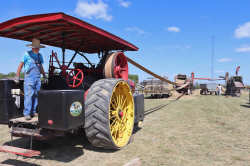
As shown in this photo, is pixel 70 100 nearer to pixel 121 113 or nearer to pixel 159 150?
pixel 121 113

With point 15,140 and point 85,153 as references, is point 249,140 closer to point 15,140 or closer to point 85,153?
point 85,153

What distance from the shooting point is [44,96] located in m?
2.83

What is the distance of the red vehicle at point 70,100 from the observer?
280 centimetres

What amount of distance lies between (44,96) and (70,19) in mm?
1205

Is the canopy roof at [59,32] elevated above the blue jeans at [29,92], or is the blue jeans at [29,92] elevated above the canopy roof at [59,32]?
the canopy roof at [59,32]

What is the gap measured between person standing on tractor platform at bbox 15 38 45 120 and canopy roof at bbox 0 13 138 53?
40 centimetres

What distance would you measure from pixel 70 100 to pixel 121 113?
1.46 meters

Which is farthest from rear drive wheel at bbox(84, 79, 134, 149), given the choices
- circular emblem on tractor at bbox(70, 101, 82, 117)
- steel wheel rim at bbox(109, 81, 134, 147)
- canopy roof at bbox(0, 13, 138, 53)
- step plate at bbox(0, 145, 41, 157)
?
canopy roof at bbox(0, 13, 138, 53)

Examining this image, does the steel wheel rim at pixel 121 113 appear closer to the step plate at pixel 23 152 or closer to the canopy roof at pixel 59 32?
the canopy roof at pixel 59 32

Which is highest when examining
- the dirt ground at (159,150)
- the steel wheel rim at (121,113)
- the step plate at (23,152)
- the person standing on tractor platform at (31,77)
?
the person standing on tractor platform at (31,77)

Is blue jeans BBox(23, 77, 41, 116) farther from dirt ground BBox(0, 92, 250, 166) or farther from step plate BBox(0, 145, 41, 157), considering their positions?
dirt ground BBox(0, 92, 250, 166)

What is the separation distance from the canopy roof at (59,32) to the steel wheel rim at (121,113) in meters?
1.12

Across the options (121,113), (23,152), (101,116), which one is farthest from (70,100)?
(121,113)

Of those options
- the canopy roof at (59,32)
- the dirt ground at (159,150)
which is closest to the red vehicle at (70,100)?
the canopy roof at (59,32)
